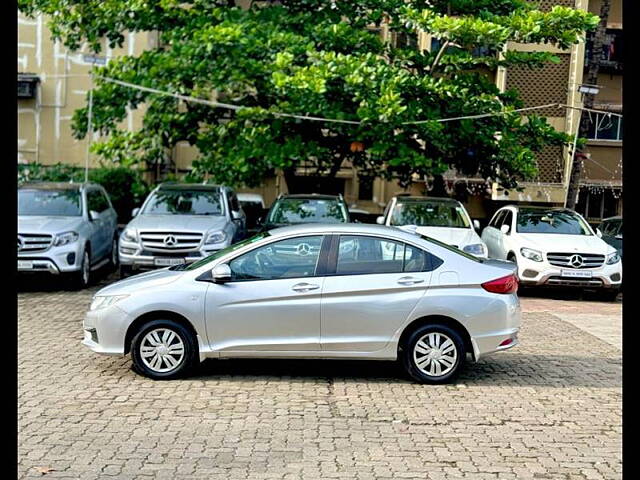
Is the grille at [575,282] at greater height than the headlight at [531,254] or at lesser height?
lesser

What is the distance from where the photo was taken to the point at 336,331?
9.11 m

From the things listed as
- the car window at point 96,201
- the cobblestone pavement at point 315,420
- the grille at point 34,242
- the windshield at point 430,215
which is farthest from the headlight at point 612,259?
the grille at point 34,242

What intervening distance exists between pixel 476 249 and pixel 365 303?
26.0 feet

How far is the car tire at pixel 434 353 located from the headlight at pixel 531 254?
853 centimetres

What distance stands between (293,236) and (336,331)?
107 centimetres

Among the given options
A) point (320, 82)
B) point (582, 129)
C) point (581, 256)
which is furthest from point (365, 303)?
point (582, 129)

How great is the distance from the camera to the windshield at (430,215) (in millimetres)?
17969

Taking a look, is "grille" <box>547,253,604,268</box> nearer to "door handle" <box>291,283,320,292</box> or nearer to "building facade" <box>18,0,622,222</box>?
"door handle" <box>291,283,320,292</box>

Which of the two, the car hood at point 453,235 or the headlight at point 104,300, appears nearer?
the headlight at point 104,300

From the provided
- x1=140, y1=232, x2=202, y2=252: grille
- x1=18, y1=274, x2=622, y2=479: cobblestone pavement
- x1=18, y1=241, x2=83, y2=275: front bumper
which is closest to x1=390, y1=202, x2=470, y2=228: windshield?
x1=140, y1=232, x2=202, y2=252: grille

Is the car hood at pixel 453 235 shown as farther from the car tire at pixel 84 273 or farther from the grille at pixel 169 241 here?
the car tire at pixel 84 273

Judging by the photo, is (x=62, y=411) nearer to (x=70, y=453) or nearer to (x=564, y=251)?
(x=70, y=453)
